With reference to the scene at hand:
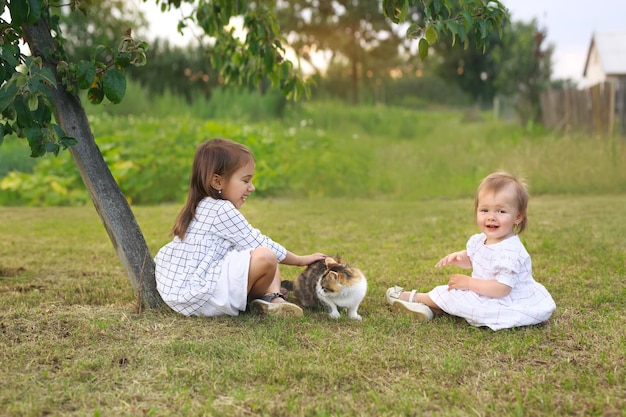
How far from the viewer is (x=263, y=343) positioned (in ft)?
9.57

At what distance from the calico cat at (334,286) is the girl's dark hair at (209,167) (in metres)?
0.70

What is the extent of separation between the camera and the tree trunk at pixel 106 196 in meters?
3.46

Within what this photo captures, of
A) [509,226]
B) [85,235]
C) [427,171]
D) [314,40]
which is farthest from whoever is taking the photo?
[314,40]

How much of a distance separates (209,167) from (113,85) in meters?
0.64

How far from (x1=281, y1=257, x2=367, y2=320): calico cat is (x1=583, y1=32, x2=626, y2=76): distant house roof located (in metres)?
18.9

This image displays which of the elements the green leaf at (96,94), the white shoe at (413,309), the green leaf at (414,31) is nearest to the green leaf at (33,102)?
the green leaf at (96,94)

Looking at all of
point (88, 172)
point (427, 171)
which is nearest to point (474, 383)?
point (88, 172)

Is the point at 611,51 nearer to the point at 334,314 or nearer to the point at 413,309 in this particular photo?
the point at 413,309

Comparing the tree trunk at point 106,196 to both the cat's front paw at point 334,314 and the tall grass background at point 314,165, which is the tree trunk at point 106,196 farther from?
the tall grass background at point 314,165

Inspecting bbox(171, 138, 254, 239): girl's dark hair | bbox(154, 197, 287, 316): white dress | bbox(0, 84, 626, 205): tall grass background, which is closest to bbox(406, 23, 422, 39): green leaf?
bbox(171, 138, 254, 239): girl's dark hair

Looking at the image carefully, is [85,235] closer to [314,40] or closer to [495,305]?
[495,305]

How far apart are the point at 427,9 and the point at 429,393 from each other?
1.81 m

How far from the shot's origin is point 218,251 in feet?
11.2

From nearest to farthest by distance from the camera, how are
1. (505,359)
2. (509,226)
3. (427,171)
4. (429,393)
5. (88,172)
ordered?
(429,393) < (505,359) < (509,226) < (88,172) < (427,171)
